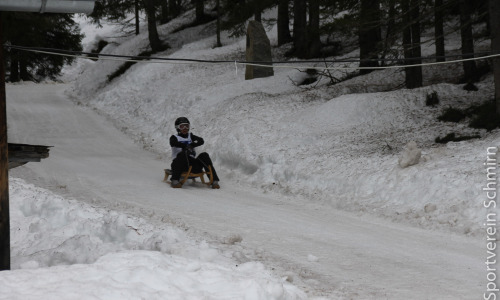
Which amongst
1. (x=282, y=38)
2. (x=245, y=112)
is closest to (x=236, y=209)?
(x=245, y=112)

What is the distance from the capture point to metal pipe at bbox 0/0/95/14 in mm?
4996

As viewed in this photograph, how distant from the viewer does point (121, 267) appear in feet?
15.8

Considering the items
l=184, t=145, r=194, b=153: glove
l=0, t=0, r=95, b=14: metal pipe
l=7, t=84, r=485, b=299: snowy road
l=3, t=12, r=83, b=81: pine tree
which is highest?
l=3, t=12, r=83, b=81: pine tree

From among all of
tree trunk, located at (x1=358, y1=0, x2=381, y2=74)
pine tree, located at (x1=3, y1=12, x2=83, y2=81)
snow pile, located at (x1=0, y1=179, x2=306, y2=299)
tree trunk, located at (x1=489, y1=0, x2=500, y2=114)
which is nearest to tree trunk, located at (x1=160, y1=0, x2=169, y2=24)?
pine tree, located at (x1=3, y1=12, x2=83, y2=81)

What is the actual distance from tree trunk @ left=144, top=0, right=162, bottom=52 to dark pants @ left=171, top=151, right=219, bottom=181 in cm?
1804

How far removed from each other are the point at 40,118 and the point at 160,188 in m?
11.9

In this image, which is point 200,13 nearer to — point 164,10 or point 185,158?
point 164,10

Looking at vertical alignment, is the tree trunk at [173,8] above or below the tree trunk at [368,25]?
above

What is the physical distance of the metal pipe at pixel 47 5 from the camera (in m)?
5.00

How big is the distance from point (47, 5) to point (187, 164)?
6.74 metres

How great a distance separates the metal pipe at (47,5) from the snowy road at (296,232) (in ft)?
10.8

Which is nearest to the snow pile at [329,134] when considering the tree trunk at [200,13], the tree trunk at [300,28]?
the tree trunk at [300,28]

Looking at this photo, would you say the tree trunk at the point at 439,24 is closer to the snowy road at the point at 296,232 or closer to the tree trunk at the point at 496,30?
the tree trunk at the point at 496,30

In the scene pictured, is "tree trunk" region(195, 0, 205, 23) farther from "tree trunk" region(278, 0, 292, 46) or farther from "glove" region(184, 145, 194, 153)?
"glove" region(184, 145, 194, 153)
